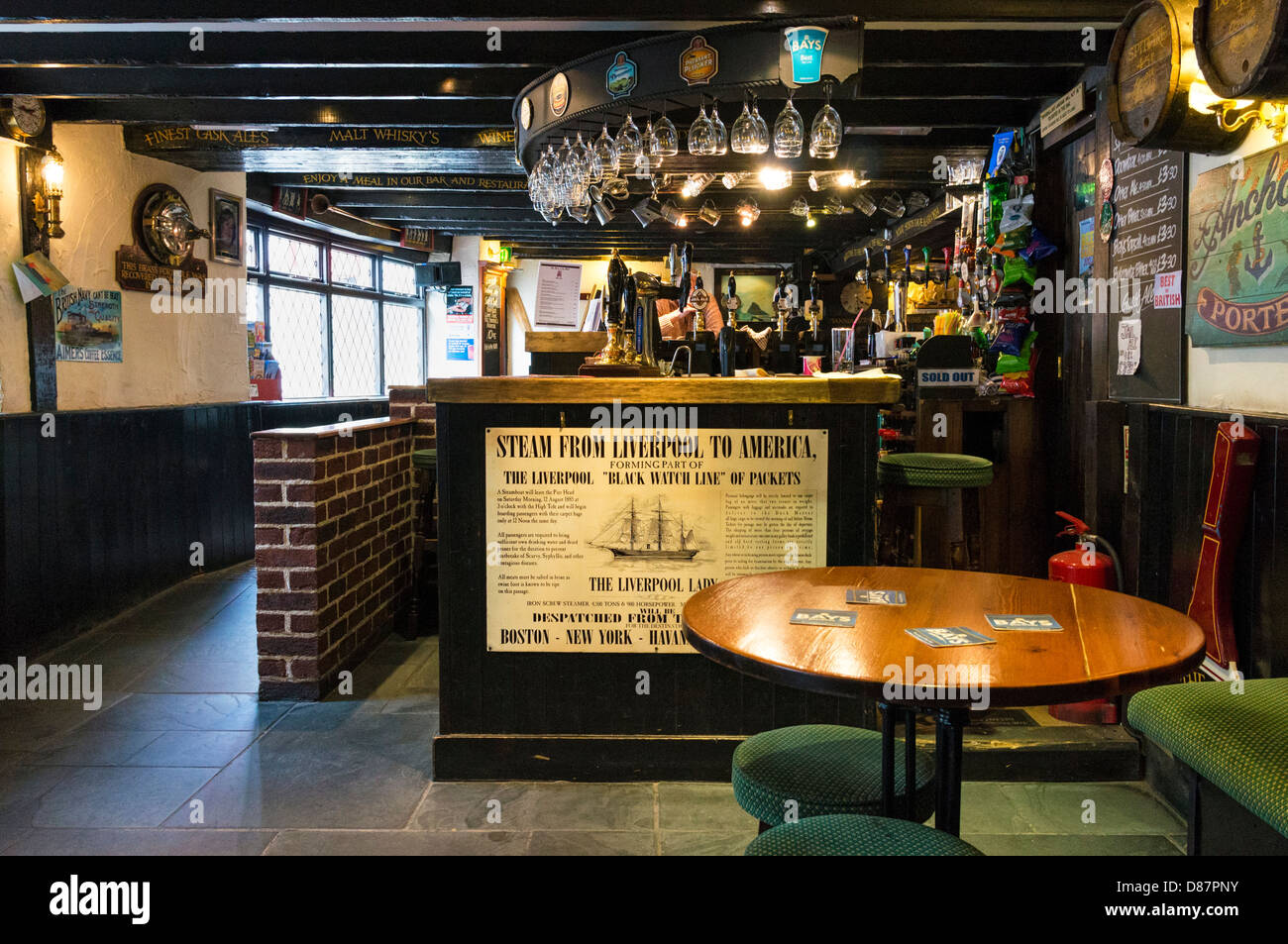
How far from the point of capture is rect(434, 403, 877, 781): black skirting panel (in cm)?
301

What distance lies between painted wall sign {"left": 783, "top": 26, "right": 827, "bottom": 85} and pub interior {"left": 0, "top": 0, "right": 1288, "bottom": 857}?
0.04 ft

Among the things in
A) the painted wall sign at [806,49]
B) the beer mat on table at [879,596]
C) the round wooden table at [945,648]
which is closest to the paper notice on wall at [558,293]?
the painted wall sign at [806,49]

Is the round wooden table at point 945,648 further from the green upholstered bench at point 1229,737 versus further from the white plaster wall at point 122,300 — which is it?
the white plaster wall at point 122,300

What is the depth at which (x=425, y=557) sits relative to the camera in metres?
4.95

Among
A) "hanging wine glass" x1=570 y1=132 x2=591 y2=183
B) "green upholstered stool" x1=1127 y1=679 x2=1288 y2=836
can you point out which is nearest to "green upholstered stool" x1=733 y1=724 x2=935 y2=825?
"green upholstered stool" x1=1127 y1=679 x2=1288 y2=836

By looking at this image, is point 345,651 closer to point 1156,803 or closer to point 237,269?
point 1156,803

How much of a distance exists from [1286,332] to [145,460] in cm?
577

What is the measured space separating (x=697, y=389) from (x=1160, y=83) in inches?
61.4

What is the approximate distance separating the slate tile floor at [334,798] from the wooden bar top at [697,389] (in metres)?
1.28

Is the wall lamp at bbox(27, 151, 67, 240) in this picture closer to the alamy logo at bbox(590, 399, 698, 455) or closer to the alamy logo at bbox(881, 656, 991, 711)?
the alamy logo at bbox(590, 399, 698, 455)

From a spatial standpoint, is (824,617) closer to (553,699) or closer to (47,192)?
(553,699)

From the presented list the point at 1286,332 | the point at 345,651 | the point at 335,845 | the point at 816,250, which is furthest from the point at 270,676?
→ the point at 816,250
